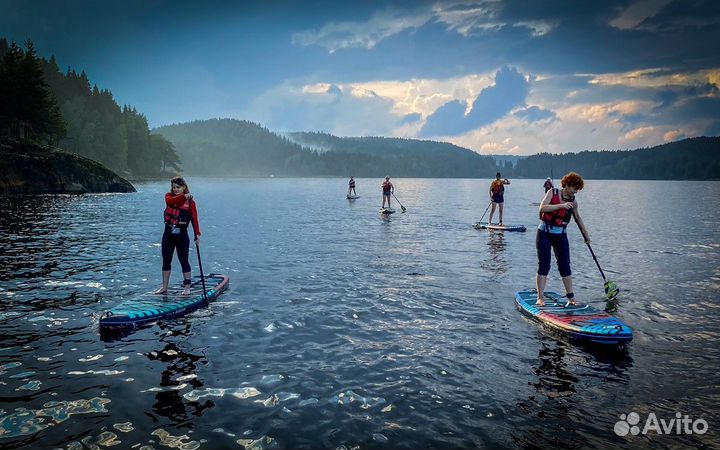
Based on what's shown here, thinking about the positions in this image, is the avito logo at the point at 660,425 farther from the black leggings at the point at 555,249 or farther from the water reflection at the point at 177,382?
the water reflection at the point at 177,382

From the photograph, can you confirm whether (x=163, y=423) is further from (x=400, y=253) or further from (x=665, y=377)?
(x=400, y=253)

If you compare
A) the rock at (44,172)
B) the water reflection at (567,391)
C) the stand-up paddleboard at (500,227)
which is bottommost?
the water reflection at (567,391)

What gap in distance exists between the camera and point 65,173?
219 feet

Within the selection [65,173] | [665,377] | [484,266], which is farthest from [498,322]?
[65,173]

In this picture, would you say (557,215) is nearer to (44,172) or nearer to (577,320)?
(577,320)

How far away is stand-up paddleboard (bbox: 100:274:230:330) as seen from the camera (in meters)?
10.4

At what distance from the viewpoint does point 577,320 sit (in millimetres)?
10320

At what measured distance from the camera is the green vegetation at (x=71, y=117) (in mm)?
68175

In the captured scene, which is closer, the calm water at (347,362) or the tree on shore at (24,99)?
the calm water at (347,362)

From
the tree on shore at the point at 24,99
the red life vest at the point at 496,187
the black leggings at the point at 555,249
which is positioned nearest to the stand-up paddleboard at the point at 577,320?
the black leggings at the point at 555,249

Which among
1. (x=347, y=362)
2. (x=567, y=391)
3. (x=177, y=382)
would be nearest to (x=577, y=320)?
(x=567, y=391)

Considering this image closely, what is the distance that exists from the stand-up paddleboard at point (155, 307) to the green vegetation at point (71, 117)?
74.2 metres

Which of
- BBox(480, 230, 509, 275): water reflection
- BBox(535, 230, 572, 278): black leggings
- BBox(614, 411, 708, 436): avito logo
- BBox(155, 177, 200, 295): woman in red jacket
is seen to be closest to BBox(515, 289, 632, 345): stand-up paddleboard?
BBox(535, 230, 572, 278): black leggings

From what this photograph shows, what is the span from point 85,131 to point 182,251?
11828 centimetres
